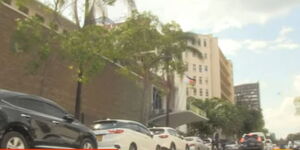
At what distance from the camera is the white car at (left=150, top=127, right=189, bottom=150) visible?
777 inches

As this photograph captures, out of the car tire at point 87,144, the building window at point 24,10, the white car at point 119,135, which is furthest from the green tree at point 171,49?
the car tire at point 87,144

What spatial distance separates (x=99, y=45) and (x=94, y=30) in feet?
2.36

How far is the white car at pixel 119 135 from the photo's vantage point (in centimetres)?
1394

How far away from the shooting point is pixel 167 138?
20.0 m

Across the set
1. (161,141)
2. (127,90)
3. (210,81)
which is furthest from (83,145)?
(210,81)

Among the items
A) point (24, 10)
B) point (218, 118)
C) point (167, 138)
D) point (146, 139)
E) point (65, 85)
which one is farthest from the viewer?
point (218, 118)

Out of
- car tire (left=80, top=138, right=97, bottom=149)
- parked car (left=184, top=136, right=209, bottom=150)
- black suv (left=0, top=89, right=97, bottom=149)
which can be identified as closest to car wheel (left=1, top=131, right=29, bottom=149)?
black suv (left=0, top=89, right=97, bottom=149)

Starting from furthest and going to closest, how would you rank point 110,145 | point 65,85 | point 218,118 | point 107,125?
point 218,118
point 65,85
point 107,125
point 110,145

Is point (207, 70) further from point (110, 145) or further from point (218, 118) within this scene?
point (110, 145)

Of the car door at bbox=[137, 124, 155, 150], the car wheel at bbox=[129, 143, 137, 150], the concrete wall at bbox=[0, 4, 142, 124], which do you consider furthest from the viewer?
the concrete wall at bbox=[0, 4, 142, 124]

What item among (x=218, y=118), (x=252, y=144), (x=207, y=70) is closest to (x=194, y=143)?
(x=252, y=144)

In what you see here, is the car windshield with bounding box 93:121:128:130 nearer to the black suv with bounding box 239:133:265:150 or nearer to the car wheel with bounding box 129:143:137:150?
the car wheel with bounding box 129:143:137:150

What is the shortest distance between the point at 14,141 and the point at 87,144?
302cm

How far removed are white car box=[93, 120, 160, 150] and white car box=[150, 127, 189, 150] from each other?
385 cm
